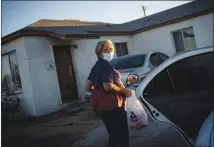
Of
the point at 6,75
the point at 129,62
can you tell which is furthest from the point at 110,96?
the point at 6,75

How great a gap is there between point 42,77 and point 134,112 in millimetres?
7978

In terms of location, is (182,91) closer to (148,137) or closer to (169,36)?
(148,137)

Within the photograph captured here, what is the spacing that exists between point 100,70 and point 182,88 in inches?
42.7

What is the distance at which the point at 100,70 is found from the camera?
3.29m

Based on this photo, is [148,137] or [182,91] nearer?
[182,91]

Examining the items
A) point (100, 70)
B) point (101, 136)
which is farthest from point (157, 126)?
point (100, 70)

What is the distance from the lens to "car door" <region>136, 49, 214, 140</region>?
10.7 ft

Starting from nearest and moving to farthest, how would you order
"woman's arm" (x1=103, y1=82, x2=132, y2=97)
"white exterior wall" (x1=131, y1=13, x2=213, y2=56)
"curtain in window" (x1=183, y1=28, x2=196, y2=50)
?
1. "woman's arm" (x1=103, y1=82, x2=132, y2=97)
2. "white exterior wall" (x1=131, y1=13, x2=213, y2=56)
3. "curtain in window" (x1=183, y1=28, x2=196, y2=50)

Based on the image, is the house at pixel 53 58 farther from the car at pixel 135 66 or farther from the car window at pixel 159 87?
the car window at pixel 159 87

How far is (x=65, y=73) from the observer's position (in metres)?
12.1

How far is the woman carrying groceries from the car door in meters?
0.28

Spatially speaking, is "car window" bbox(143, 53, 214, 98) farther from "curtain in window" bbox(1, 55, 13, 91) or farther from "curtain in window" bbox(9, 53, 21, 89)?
"curtain in window" bbox(1, 55, 13, 91)

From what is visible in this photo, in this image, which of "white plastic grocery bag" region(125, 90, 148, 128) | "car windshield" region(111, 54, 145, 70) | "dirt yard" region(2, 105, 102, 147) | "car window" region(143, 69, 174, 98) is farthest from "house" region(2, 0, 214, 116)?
"car window" region(143, 69, 174, 98)

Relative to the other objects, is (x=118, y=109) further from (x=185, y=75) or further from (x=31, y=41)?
(x=31, y=41)
